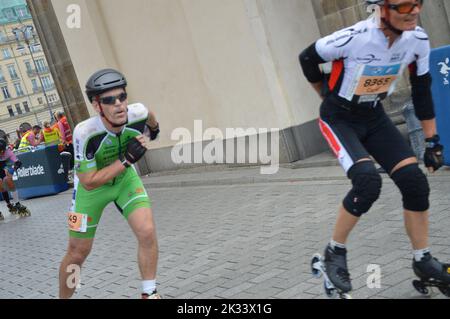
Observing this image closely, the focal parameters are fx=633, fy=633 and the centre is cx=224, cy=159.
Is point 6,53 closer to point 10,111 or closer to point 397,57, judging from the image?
point 10,111

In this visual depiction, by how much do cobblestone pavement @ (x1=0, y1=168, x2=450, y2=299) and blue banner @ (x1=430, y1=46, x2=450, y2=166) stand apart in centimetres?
75

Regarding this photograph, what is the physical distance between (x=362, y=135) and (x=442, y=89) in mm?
4010

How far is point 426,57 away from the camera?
4254mm

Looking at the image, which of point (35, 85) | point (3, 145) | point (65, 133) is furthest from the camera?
point (35, 85)

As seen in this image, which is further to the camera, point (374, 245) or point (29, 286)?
point (29, 286)

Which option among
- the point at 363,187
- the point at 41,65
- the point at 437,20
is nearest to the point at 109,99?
the point at 363,187

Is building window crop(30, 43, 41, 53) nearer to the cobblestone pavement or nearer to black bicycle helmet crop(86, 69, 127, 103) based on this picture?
the cobblestone pavement

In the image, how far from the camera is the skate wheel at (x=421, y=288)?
4.15m

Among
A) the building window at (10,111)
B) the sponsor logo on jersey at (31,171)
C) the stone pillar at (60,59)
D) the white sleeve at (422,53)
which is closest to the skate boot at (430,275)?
the white sleeve at (422,53)

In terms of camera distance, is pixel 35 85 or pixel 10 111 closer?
pixel 10 111

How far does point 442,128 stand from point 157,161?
28.5 feet

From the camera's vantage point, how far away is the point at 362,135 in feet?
14.0
